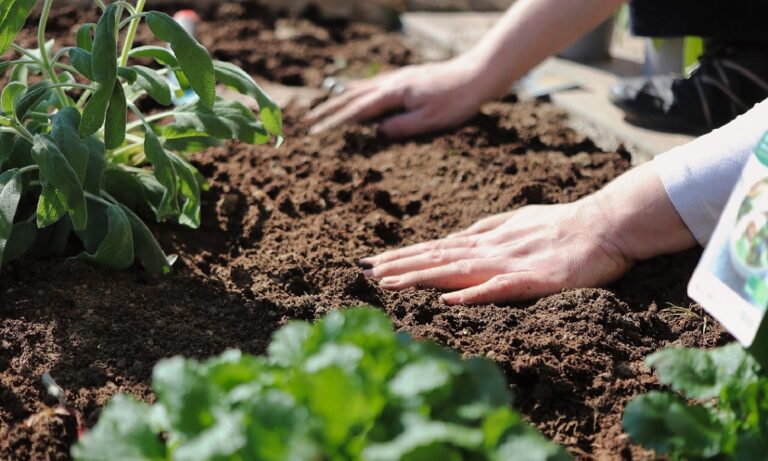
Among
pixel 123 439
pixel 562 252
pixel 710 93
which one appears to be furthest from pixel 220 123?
pixel 710 93

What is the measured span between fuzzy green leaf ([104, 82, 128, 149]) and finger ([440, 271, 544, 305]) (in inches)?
29.5

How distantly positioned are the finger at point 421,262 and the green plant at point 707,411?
789mm

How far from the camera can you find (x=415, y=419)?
1099 mm

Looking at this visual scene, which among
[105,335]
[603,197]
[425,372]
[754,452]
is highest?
[425,372]

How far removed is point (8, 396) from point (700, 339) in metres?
1.33

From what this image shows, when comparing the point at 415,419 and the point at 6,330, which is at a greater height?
the point at 415,419

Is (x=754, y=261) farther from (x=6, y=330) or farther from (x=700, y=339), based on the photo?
(x=6, y=330)

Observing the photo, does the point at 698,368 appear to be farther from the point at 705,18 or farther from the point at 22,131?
the point at 705,18

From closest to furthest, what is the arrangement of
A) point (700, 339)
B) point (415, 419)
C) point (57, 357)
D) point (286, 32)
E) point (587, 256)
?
point (415, 419), point (57, 357), point (700, 339), point (587, 256), point (286, 32)

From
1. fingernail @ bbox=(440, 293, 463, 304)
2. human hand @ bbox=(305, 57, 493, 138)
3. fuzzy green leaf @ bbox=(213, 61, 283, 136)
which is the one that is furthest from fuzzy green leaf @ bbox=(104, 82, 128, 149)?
human hand @ bbox=(305, 57, 493, 138)

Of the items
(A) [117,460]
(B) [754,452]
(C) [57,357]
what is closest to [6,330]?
(C) [57,357]

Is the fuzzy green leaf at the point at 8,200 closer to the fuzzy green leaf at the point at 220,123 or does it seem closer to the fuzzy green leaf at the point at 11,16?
the fuzzy green leaf at the point at 11,16

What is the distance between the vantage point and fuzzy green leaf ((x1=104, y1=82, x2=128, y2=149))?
5.93 ft

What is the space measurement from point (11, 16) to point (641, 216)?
52.5 inches
